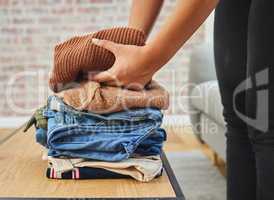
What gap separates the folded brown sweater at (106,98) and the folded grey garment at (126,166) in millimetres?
97

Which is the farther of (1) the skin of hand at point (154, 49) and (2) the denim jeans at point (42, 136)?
(2) the denim jeans at point (42, 136)

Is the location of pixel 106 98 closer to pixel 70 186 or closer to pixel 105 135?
pixel 105 135

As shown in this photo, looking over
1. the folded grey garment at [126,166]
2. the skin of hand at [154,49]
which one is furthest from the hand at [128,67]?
the folded grey garment at [126,166]

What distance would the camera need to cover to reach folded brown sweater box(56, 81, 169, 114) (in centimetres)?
75

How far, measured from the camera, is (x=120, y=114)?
759 mm

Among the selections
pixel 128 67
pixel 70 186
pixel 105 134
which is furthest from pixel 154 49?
pixel 70 186

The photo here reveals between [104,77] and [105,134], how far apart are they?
0.11 meters

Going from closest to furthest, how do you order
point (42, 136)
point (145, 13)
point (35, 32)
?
point (42, 136) → point (145, 13) → point (35, 32)

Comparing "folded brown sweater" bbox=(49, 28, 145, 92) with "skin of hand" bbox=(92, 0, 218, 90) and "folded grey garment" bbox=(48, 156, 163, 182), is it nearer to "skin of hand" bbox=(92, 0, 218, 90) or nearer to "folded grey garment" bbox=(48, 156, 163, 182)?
"skin of hand" bbox=(92, 0, 218, 90)

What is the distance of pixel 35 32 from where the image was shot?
292 cm

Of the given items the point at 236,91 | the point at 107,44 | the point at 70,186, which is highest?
the point at 107,44

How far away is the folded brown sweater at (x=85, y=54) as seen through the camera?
0.77 meters

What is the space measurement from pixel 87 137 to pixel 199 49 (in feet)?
5.82

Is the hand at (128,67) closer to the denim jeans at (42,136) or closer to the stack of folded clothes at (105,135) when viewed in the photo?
the stack of folded clothes at (105,135)
